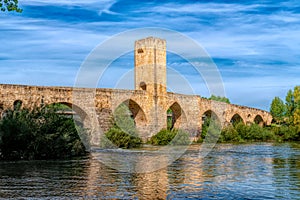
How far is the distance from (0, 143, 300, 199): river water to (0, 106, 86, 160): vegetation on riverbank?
0.86 meters

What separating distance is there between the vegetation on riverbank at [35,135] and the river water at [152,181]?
0.86m

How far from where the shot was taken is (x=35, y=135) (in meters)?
13.8

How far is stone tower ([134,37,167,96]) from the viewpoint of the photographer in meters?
26.2

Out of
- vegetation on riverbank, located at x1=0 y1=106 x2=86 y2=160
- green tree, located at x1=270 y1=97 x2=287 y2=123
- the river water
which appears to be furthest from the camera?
green tree, located at x1=270 y1=97 x2=287 y2=123

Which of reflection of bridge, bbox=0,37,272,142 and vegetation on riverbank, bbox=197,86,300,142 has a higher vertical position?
reflection of bridge, bbox=0,37,272,142

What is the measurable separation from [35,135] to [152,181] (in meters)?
5.78

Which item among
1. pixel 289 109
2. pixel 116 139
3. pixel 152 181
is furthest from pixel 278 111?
pixel 152 181

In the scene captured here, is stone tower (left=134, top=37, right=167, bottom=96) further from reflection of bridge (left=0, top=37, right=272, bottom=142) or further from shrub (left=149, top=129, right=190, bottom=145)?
shrub (left=149, top=129, right=190, bottom=145)

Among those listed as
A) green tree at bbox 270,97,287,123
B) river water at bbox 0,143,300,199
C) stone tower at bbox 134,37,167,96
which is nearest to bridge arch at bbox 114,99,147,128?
stone tower at bbox 134,37,167,96

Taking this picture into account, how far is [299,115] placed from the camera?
37438 mm

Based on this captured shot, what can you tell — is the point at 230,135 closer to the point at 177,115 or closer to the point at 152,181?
the point at 177,115

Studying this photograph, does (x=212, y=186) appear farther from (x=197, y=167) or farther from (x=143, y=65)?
(x=143, y=65)

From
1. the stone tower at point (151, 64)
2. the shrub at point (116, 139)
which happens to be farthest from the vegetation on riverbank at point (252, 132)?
the shrub at point (116, 139)

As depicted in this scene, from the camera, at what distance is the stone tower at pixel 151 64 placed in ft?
86.0
